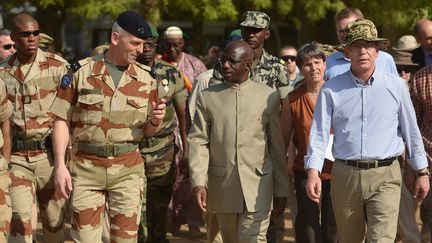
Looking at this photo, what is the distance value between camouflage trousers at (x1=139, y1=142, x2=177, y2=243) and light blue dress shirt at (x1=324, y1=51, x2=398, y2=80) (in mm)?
1716

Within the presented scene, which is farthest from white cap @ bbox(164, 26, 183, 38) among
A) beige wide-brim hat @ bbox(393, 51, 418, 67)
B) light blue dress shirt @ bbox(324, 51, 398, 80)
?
light blue dress shirt @ bbox(324, 51, 398, 80)

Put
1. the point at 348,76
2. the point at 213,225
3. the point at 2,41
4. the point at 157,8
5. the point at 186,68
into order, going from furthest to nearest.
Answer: the point at 157,8
the point at 186,68
the point at 2,41
the point at 213,225
the point at 348,76

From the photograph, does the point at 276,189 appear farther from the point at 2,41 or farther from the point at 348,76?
the point at 2,41

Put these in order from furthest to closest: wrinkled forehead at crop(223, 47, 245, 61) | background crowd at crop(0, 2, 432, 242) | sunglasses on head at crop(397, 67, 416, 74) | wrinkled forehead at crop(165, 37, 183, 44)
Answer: wrinkled forehead at crop(165, 37, 183, 44), sunglasses on head at crop(397, 67, 416, 74), wrinkled forehead at crop(223, 47, 245, 61), background crowd at crop(0, 2, 432, 242)

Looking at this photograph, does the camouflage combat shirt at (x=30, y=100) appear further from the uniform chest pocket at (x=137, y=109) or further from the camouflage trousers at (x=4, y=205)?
the uniform chest pocket at (x=137, y=109)

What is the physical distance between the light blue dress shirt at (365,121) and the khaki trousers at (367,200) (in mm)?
117

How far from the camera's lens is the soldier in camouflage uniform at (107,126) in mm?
8523

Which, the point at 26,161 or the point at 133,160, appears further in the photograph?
the point at 26,161

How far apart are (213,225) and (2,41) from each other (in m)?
3.54

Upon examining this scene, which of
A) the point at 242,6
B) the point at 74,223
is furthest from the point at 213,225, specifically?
the point at 242,6

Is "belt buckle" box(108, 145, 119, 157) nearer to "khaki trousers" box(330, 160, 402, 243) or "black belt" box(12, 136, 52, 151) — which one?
"black belt" box(12, 136, 52, 151)

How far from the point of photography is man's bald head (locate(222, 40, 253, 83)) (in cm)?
884

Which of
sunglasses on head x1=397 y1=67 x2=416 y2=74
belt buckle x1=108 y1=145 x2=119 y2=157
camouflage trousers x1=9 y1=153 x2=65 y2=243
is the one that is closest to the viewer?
belt buckle x1=108 y1=145 x2=119 y2=157

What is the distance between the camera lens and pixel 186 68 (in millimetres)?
12984
